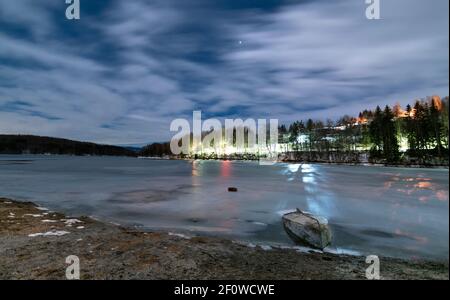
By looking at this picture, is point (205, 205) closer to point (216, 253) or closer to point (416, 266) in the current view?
point (216, 253)

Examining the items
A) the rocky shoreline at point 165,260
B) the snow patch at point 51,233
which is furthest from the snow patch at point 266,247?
the snow patch at point 51,233

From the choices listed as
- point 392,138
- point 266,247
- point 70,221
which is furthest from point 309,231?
point 392,138

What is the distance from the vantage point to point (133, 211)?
59.8 ft

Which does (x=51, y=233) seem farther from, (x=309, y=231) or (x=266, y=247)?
(x=309, y=231)

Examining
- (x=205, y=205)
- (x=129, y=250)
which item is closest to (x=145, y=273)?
(x=129, y=250)

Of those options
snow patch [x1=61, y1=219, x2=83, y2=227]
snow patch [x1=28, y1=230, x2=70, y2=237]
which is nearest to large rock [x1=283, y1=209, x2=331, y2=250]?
snow patch [x1=28, y1=230, x2=70, y2=237]

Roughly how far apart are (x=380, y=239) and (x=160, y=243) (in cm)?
899

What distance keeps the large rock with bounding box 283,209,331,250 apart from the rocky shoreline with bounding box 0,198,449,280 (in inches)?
41.7

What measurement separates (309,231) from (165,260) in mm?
5670

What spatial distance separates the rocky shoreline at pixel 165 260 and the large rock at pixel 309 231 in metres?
1.06

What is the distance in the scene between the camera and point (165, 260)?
8359 mm

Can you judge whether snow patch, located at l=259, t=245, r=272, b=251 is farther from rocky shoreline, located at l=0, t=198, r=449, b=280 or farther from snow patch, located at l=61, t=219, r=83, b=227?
snow patch, located at l=61, t=219, r=83, b=227

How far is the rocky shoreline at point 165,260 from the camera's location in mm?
7344
